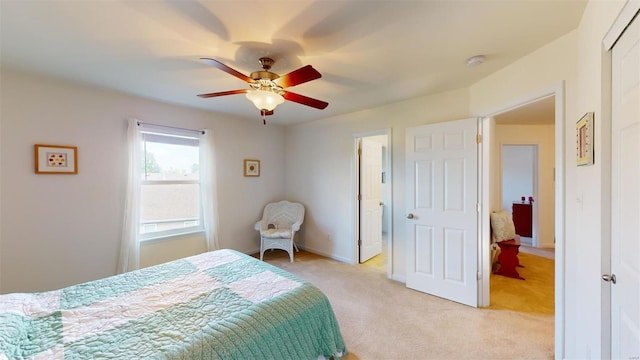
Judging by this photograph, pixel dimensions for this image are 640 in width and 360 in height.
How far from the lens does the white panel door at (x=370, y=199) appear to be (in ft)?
13.1

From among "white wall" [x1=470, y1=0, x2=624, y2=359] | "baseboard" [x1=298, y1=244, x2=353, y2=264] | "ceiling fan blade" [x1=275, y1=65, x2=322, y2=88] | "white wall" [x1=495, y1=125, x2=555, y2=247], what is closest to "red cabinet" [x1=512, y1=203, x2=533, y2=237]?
"white wall" [x1=495, y1=125, x2=555, y2=247]

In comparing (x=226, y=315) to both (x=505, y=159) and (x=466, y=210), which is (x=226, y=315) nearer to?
(x=466, y=210)

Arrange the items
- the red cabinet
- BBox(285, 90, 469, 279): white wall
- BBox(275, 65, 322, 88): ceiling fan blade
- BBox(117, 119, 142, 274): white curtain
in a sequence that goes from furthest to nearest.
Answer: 1. the red cabinet
2. BBox(285, 90, 469, 279): white wall
3. BBox(117, 119, 142, 274): white curtain
4. BBox(275, 65, 322, 88): ceiling fan blade

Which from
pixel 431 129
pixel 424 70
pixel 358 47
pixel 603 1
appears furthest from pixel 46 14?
pixel 431 129

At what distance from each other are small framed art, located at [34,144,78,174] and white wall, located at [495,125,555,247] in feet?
20.2

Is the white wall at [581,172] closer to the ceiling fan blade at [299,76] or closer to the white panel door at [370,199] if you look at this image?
the ceiling fan blade at [299,76]

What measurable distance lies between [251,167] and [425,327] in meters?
3.35

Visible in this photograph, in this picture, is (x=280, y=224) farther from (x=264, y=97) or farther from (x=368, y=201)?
(x=264, y=97)

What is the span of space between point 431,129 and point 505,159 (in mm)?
3716

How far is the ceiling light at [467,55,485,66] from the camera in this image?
2033mm

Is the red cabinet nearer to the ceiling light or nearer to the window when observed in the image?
the ceiling light

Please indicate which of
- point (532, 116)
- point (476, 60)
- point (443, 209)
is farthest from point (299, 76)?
point (532, 116)

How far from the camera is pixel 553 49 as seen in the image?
1812 mm

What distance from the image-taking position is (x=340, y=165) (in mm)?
4043
